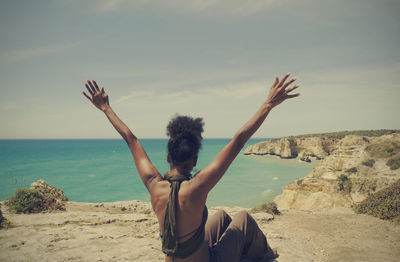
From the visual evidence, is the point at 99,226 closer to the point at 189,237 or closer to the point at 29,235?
the point at 29,235

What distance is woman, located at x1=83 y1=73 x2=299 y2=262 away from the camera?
191 centimetres

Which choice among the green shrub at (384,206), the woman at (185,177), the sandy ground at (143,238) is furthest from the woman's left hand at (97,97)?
the green shrub at (384,206)

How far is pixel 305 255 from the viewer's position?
4.54m

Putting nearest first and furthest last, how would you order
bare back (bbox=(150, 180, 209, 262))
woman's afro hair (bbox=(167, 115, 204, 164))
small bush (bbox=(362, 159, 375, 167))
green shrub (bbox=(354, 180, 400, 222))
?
bare back (bbox=(150, 180, 209, 262))
woman's afro hair (bbox=(167, 115, 204, 164))
green shrub (bbox=(354, 180, 400, 222))
small bush (bbox=(362, 159, 375, 167))

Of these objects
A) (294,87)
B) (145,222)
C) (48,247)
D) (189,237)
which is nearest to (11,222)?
(48,247)

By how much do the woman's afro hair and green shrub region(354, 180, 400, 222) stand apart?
8065 mm

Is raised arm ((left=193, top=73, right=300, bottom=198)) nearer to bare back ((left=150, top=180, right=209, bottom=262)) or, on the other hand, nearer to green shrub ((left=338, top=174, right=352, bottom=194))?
bare back ((left=150, top=180, right=209, bottom=262))

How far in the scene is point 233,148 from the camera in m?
1.86

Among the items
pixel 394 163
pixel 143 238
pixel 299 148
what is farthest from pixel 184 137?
pixel 299 148

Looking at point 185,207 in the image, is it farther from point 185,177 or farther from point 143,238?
point 143,238

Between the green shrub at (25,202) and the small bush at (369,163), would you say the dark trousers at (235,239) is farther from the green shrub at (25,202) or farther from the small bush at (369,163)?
the small bush at (369,163)

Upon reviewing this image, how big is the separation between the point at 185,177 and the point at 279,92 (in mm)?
1188

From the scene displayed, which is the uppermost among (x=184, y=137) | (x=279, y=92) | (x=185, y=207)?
(x=279, y=92)

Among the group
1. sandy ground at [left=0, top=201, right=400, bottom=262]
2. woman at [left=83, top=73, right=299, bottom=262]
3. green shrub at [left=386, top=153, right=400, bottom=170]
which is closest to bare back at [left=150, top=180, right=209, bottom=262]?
woman at [left=83, top=73, right=299, bottom=262]
